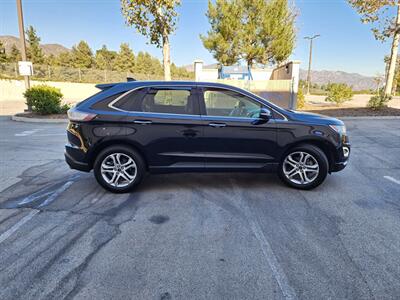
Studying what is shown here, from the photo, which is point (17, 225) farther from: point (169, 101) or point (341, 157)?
point (341, 157)

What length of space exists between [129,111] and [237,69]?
54.0 feet

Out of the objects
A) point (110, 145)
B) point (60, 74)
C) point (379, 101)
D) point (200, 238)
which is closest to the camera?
point (200, 238)

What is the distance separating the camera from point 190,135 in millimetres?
3846

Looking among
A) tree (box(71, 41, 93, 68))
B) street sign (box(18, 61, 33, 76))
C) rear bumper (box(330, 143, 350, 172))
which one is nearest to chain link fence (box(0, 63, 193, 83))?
tree (box(71, 41, 93, 68))

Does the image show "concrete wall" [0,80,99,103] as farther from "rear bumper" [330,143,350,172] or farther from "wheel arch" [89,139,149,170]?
"rear bumper" [330,143,350,172]

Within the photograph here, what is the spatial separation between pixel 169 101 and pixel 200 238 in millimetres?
2141

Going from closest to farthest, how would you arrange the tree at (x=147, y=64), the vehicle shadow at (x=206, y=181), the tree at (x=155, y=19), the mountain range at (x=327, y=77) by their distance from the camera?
the vehicle shadow at (x=206, y=181), the tree at (x=155, y=19), the tree at (x=147, y=64), the mountain range at (x=327, y=77)

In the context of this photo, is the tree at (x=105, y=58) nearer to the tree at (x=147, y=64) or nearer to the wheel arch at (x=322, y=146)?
the tree at (x=147, y=64)

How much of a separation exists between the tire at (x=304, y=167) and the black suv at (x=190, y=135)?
0.6 inches

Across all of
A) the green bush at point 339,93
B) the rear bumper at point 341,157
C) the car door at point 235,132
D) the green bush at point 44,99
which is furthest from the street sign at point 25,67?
the green bush at point 339,93

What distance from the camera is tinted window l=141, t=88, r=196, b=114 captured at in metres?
3.88

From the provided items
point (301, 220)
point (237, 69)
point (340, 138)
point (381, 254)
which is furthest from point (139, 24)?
point (381, 254)

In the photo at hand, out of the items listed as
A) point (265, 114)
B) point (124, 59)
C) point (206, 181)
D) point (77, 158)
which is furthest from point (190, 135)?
point (124, 59)

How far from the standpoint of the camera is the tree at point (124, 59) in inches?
1714
